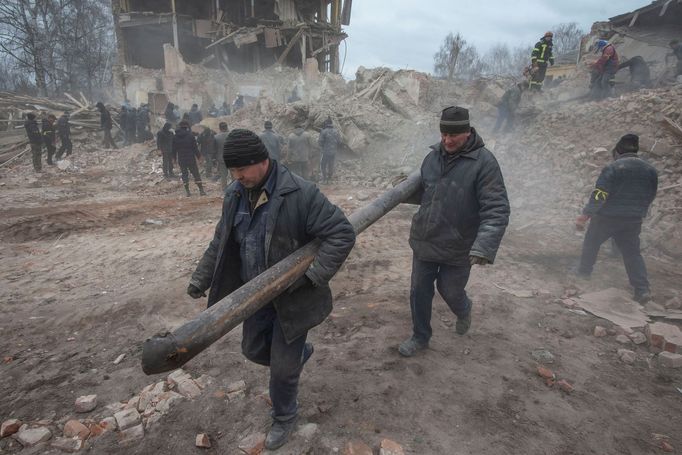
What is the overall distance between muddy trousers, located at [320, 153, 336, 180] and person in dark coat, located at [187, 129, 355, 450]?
28.8 feet

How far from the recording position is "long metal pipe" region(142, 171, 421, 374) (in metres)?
1.55

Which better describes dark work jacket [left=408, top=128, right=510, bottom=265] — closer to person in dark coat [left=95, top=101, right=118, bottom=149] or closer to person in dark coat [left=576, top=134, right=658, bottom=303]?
person in dark coat [left=576, top=134, right=658, bottom=303]

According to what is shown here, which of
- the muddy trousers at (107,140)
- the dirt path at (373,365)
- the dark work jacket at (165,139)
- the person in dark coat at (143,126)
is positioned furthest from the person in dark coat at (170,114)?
the dirt path at (373,365)

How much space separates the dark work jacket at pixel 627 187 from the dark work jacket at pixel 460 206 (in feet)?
8.05

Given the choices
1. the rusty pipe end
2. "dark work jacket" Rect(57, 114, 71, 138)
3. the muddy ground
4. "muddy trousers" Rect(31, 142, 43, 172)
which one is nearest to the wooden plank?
"dark work jacket" Rect(57, 114, 71, 138)

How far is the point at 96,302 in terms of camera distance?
436cm

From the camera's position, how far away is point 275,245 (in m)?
2.00

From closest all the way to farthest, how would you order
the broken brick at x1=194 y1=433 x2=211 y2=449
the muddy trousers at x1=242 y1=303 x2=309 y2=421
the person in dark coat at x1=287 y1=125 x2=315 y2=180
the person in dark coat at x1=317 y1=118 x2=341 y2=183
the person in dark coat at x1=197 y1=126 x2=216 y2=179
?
the muddy trousers at x1=242 y1=303 x2=309 y2=421
the broken brick at x1=194 y1=433 x2=211 y2=449
the person in dark coat at x1=287 y1=125 x2=315 y2=180
the person in dark coat at x1=317 y1=118 x2=341 y2=183
the person in dark coat at x1=197 y1=126 x2=216 y2=179

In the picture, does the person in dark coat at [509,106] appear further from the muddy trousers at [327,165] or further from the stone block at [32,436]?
the stone block at [32,436]

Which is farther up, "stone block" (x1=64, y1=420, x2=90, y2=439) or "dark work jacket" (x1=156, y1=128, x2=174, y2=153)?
"dark work jacket" (x1=156, y1=128, x2=174, y2=153)

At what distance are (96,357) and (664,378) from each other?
4.68 meters

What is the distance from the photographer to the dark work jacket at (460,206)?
253cm

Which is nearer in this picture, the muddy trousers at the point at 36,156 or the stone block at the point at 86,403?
the stone block at the point at 86,403

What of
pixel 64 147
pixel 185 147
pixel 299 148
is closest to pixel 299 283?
pixel 185 147
